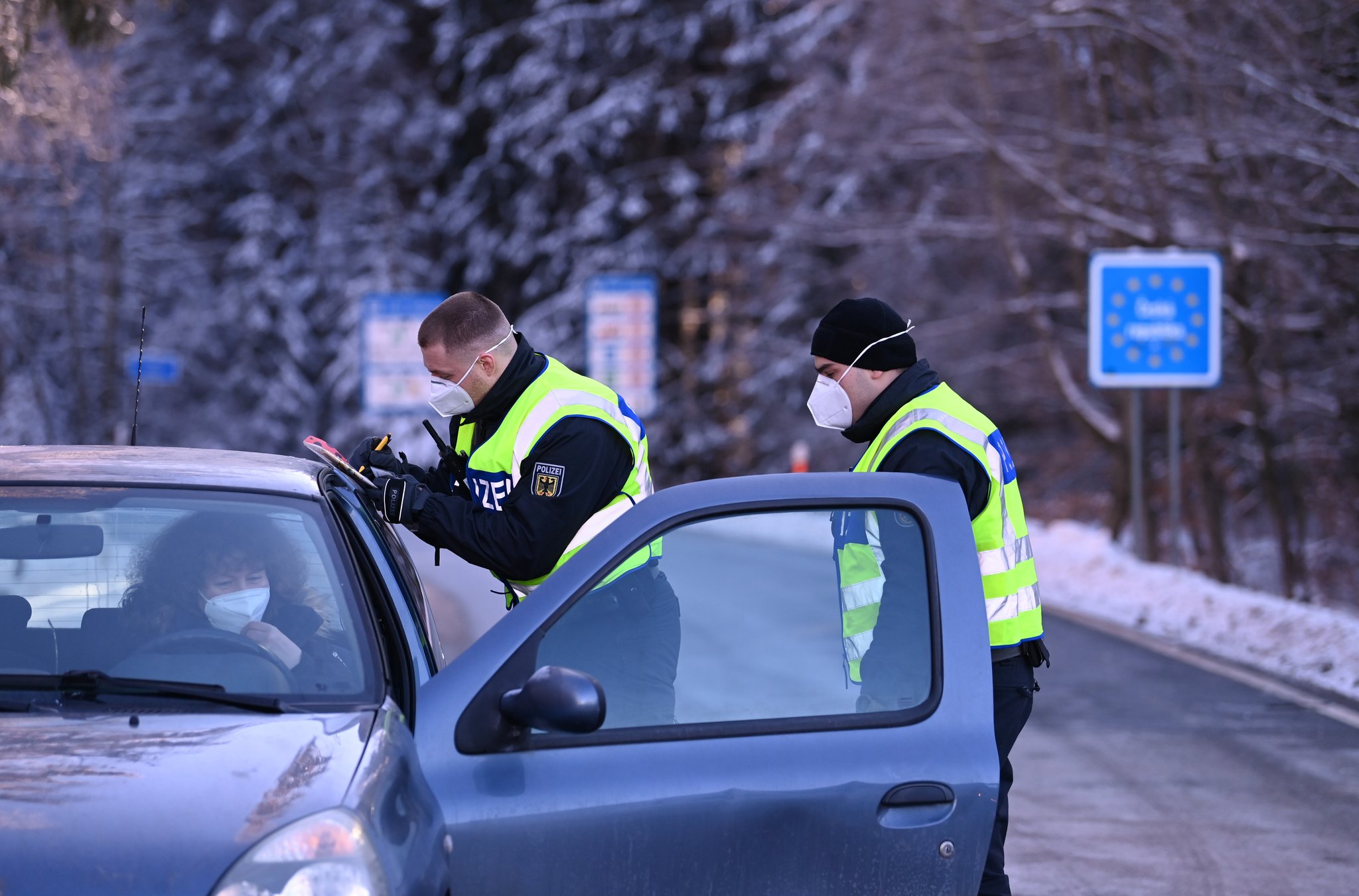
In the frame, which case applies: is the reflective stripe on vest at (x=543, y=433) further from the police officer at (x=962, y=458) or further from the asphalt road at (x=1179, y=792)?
the asphalt road at (x=1179, y=792)

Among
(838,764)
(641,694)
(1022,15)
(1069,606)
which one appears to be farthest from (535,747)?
(1022,15)

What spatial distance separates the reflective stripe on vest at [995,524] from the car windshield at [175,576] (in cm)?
138

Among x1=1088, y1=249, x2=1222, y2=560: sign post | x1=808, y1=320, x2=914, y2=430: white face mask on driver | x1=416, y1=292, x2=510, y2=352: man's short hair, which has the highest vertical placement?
x1=416, y1=292, x2=510, y2=352: man's short hair

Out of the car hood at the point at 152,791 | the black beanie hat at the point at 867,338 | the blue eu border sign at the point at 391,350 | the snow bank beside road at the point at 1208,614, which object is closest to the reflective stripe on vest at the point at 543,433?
the black beanie hat at the point at 867,338

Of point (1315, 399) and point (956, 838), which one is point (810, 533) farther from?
point (1315, 399)

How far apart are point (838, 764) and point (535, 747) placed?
608mm

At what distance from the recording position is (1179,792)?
741 cm

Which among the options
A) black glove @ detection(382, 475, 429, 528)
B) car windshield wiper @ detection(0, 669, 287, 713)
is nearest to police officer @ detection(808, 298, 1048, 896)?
black glove @ detection(382, 475, 429, 528)

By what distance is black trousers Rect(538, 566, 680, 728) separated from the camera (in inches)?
128

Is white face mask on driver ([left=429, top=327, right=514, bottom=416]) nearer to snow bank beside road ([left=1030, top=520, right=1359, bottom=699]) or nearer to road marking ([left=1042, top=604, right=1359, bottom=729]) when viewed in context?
road marking ([left=1042, top=604, right=1359, bottom=729])

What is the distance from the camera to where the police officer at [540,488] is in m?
3.31

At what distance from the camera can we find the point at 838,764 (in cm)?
327

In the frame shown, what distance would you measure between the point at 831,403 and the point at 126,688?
1978 mm

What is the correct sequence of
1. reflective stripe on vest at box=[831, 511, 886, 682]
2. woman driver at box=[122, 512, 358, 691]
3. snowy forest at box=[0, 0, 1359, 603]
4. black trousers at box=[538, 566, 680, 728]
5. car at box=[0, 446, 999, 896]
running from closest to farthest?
car at box=[0, 446, 999, 896] → black trousers at box=[538, 566, 680, 728] → reflective stripe on vest at box=[831, 511, 886, 682] → woman driver at box=[122, 512, 358, 691] → snowy forest at box=[0, 0, 1359, 603]
